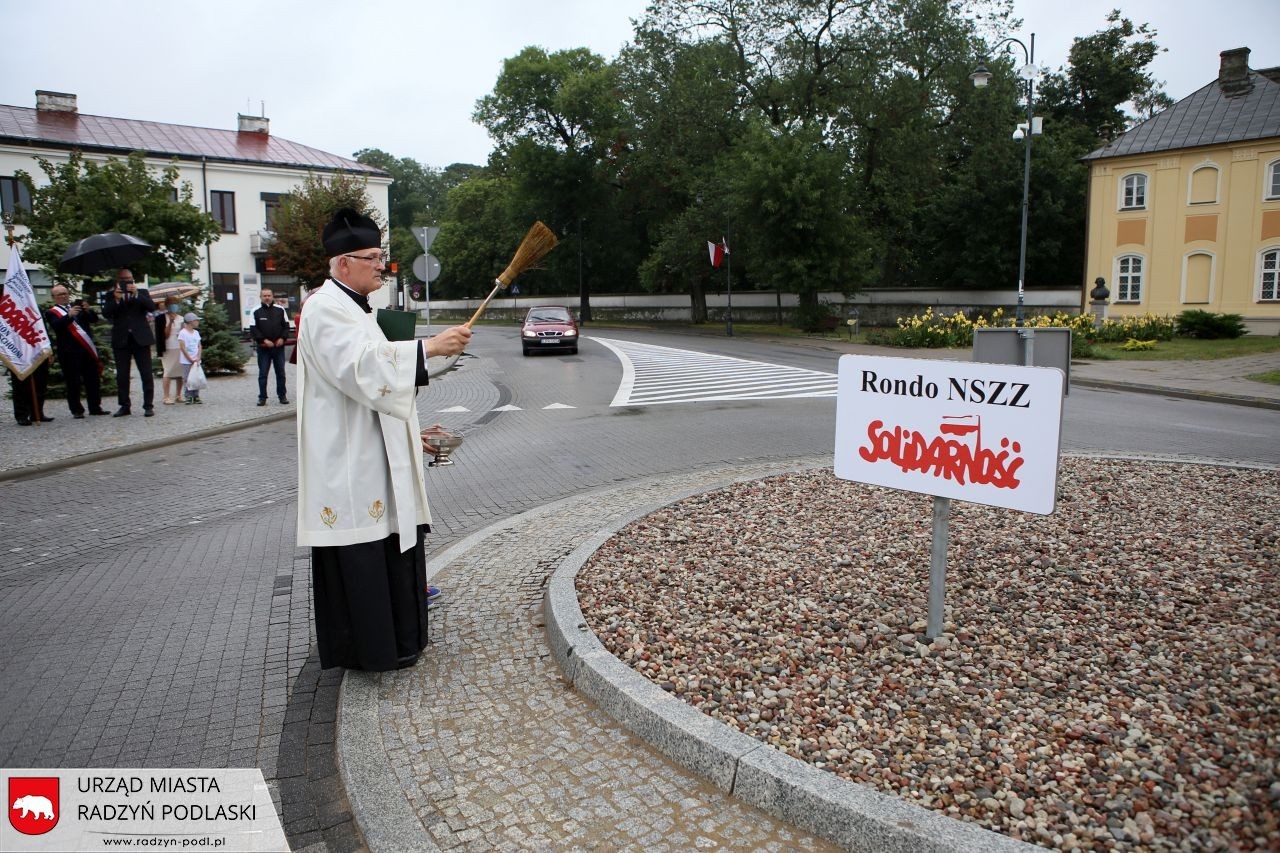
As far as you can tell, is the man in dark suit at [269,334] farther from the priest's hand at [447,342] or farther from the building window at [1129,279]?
the building window at [1129,279]

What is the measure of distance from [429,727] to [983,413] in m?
2.57

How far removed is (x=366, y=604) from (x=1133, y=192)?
4093 cm

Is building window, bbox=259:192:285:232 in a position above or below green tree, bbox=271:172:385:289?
above

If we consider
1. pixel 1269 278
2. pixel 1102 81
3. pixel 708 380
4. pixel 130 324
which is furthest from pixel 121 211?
pixel 1102 81

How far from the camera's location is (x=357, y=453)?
12.2 ft

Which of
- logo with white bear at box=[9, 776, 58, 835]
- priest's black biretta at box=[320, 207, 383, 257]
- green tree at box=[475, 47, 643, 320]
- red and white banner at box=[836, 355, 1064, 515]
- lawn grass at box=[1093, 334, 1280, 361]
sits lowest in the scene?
logo with white bear at box=[9, 776, 58, 835]

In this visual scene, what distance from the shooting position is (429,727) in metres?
3.47

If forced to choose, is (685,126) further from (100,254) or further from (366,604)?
(366,604)

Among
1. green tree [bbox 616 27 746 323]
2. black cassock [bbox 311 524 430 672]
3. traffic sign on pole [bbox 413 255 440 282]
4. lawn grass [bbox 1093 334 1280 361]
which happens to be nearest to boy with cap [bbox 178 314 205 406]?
traffic sign on pole [bbox 413 255 440 282]

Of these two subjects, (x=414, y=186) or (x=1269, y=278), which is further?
(x=414, y=186)

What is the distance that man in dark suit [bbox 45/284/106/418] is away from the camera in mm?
12656

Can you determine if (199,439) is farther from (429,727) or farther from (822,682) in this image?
(822,682)

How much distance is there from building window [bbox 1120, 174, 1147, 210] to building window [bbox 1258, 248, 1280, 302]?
5.02 m

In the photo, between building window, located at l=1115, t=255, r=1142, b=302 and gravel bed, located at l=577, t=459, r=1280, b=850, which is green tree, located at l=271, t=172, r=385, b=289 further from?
building window, located at l=1115, t=255, r=1142, b=302
